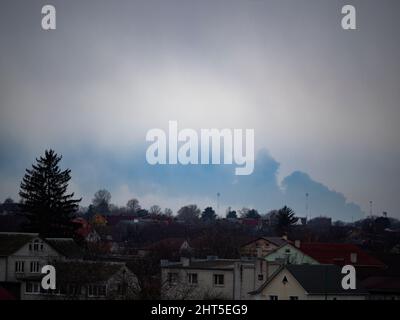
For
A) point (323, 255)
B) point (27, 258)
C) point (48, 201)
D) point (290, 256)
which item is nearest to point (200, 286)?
point (27, 258)

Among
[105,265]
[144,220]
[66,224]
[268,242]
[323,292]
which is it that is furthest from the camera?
[144,220]

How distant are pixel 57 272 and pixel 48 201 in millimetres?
11170

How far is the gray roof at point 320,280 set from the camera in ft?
71.6

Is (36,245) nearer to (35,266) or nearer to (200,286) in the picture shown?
(35,266)

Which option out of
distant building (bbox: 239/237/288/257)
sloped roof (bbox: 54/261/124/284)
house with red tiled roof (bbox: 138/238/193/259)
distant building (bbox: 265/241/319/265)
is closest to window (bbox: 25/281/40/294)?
sloped roof (bbox: 54/261/124/284)

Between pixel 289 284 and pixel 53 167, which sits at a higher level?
pixel 53 167

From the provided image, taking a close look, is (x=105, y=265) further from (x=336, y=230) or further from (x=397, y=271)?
(x=336, y=230)

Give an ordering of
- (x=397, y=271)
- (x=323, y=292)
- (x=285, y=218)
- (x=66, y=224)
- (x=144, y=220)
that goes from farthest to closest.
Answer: (x=144, y=220), (x=285, y=218), (x=66, y=224), (x=397, y=271), (x=323, y=292)

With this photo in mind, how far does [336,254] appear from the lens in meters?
31.4

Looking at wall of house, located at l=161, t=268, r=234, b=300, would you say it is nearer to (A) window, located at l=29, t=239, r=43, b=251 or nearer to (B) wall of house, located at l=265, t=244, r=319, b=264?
(B) wall of house, located at l=265, t=244, r=319, b=264

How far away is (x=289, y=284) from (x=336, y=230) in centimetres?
2262

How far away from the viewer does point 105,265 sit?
81.5 ft
